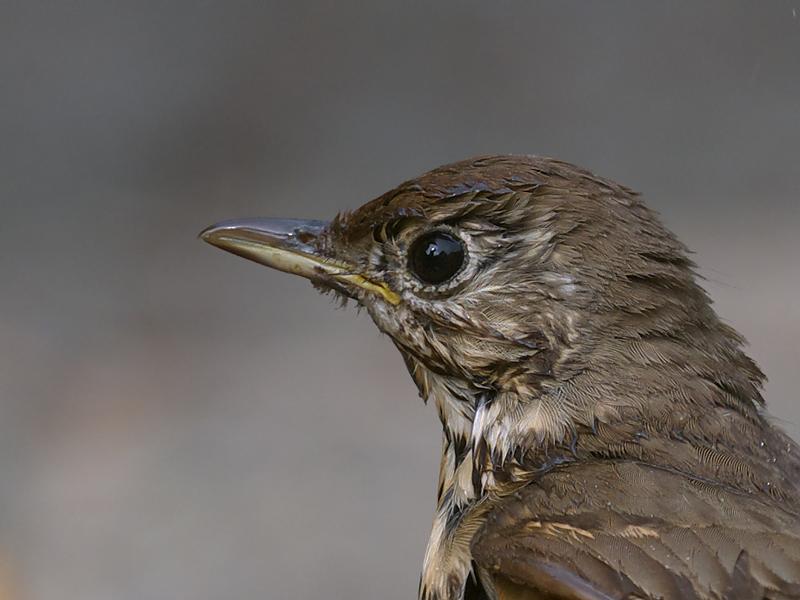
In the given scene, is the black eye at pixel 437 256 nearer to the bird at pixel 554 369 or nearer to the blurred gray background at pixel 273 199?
the bird at pixel 554 369

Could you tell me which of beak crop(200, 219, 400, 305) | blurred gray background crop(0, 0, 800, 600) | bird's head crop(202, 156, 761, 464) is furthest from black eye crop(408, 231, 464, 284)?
blurred gray background crop(0, 0, 800, 600)

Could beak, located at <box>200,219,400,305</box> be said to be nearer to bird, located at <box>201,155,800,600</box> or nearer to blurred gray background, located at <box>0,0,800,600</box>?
bird, located at <box>201,155,800,600</box>

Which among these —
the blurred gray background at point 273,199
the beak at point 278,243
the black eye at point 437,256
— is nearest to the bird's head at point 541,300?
the black eye at point 437,256

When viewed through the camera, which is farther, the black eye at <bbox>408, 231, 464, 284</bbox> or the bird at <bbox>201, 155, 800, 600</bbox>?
the black eye at <bbox>408, 231, 464, 284</bbox>

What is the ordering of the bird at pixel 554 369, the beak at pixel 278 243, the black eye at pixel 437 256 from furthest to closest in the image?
the beak at pixel 278 243, the black eye at pixel 437 256, the bird at pixel 554 369

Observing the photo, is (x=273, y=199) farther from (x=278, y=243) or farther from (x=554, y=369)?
(x=554, y=369)

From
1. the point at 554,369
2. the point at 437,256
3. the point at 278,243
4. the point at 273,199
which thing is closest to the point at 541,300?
the point at 554,369
